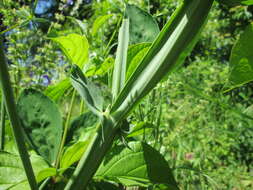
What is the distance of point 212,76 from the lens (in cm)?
201

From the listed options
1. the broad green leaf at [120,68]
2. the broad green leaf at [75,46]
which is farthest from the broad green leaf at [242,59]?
the broad green leaf at [75,46]

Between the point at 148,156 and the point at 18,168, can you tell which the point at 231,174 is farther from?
the point at 18,168

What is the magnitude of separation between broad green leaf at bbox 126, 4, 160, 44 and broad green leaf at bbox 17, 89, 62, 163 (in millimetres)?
222

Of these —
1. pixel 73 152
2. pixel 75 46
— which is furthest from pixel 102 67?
pixel 73 152

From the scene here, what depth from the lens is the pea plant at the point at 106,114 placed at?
1.15 ft

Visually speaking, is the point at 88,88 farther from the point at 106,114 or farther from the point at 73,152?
the point at 73,152

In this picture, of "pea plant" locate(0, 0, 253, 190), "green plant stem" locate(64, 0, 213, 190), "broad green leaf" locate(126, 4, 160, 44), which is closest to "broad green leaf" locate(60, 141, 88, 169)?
"pea plant" locate(0, 0, 253, 190)

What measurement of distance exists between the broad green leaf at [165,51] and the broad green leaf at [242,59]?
8 centimetres

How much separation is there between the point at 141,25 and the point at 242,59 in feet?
0.68

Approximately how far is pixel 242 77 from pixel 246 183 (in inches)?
46.8

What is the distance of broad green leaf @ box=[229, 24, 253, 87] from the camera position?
0.40 m

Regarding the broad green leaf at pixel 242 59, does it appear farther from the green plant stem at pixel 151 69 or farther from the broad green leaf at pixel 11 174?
the broad green leaf at pixel 11 174

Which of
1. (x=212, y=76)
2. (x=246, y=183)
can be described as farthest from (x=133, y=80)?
(x=212, y=76)

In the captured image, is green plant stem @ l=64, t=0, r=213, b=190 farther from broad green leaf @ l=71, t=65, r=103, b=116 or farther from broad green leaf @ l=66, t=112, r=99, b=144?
broad green leaf @ l=66, t=112, r=99, b=144
